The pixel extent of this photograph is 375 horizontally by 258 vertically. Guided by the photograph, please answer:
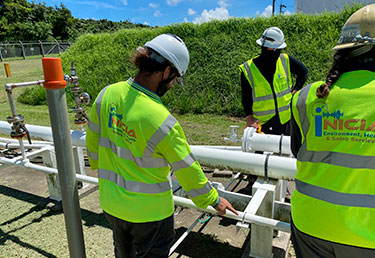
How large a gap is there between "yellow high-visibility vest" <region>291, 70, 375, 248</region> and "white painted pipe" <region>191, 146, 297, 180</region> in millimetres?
947

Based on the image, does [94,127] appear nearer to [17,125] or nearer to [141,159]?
[141,159]

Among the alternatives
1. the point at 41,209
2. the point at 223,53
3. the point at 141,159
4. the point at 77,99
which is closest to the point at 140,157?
the point at 141,159

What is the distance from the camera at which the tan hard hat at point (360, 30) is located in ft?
4.02

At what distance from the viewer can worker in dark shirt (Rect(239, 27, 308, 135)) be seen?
3.15 m

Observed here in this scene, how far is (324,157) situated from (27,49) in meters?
30.9

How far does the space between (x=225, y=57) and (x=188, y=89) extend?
1572 mm

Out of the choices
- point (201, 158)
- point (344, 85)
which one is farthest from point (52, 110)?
point (344, 85)

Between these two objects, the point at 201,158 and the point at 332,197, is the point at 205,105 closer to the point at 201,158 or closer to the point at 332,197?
the point at 201,158

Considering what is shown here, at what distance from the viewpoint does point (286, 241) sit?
2.75 metres

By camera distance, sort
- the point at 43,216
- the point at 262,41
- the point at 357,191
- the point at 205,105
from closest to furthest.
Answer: the point at 357,191, the point at 262,41, the point at 43,216, the point at 205,105

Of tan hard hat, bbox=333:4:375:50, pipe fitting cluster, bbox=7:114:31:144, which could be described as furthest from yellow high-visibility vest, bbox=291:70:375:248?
pipe fitting cluster, bbox=7:114:31:144

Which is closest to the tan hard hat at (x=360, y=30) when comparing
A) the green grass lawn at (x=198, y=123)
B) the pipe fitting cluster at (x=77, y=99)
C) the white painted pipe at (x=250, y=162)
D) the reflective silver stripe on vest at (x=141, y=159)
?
the reflective silver stripe on vest at (x=141, y=159)

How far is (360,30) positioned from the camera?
49.4 inches

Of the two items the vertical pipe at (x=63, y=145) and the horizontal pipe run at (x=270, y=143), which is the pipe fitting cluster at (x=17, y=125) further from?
the horizontal pipe run at (x=270, y=143)
